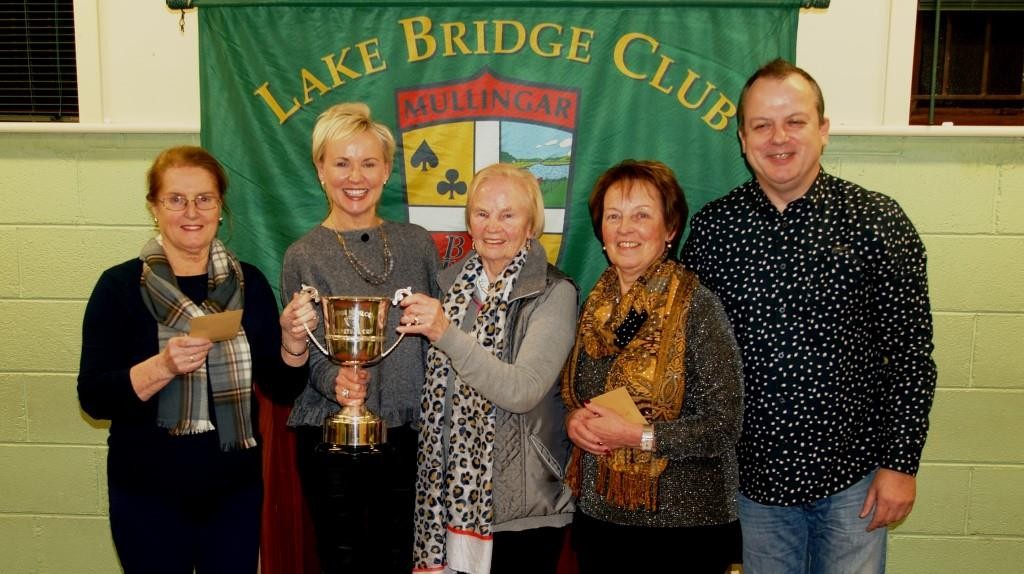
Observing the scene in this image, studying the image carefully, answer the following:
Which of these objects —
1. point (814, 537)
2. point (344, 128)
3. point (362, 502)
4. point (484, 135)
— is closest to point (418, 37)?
point (484, 135)

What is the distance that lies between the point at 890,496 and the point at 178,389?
173cm

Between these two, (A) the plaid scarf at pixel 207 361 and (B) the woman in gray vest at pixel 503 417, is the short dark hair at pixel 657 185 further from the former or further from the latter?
(A) the plaid scarf at pixel 207 361

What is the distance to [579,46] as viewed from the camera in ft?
8.49

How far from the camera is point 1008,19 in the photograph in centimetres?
277

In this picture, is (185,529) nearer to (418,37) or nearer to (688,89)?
(418,37)

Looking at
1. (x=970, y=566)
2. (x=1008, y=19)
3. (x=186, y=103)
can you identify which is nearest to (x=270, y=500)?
(x=186, y=103)

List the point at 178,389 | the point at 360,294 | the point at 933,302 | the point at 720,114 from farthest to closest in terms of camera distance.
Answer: the point at 933,302
the point at 720,114
the point at 360,294
the point at 178,389

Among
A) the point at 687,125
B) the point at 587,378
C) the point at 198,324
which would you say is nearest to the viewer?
the point at 198,324

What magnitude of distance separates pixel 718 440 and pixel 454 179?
1316 mm

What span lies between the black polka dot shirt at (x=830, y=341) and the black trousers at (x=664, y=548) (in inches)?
7.0

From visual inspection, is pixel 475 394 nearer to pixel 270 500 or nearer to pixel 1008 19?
pixel 270 500

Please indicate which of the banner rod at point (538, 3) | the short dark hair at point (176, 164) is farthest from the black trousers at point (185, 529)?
the banner rod at point (538, 3)

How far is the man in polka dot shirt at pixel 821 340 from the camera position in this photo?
1.83m

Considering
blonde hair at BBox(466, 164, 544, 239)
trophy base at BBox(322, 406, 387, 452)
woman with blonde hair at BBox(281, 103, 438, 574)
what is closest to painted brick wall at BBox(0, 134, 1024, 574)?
woman with blonde hair at BBox(281, 103, 438, 574)
